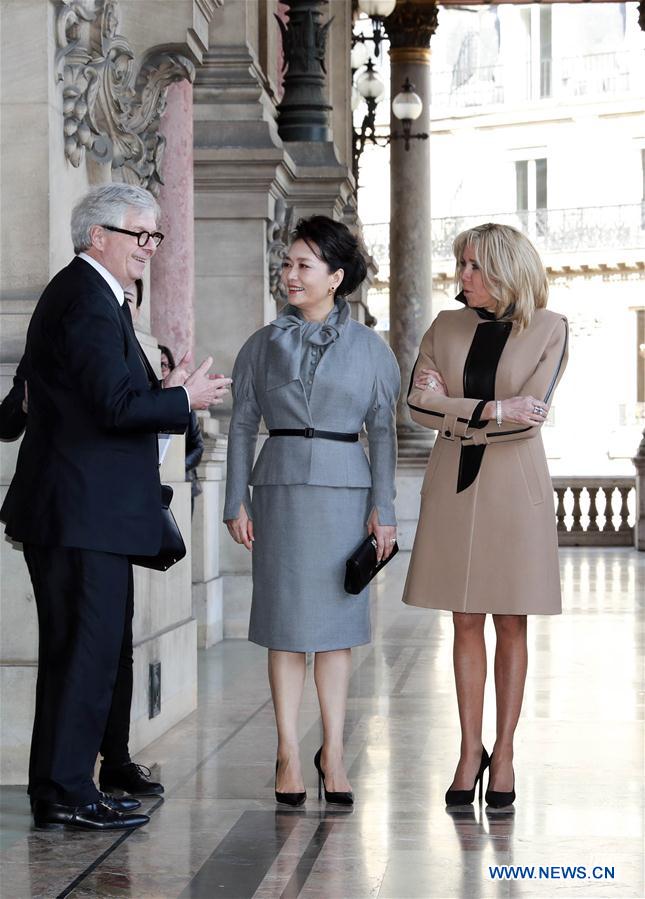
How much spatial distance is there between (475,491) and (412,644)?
432 centimetres

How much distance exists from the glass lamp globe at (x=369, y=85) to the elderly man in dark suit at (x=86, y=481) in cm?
1202

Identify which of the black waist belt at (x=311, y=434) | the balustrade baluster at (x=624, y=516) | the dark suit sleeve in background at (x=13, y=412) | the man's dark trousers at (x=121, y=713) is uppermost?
the dark suit sleeve in background at (x=13, y=412)

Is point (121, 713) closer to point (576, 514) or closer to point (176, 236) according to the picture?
point (176, 236)

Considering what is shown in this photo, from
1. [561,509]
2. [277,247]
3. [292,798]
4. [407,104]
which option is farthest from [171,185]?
[561,509]

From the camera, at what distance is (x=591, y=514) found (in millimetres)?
19812

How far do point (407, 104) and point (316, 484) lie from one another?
13081 millimetres

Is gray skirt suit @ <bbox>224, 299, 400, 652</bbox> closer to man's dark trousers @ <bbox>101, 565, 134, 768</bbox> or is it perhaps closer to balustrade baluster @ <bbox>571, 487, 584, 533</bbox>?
man's dark trousers @ <bbox>101, 565, 134, 768</bbox>

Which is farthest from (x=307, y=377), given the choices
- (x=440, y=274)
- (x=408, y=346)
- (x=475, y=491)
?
(x=440, y=274)

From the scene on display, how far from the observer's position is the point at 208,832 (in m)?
4.87

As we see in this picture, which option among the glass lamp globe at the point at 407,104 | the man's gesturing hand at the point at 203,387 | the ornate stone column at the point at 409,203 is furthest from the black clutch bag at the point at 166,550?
the ornate stone column at the point at 409,203

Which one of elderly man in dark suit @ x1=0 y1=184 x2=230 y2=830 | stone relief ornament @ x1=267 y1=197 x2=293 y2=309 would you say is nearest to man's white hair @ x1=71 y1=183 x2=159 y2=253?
elderly man in dark suit @ x1=0 y1=184 x2=230 y2=830

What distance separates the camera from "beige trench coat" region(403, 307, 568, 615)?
5.10 meters

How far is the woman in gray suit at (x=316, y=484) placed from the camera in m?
5.16

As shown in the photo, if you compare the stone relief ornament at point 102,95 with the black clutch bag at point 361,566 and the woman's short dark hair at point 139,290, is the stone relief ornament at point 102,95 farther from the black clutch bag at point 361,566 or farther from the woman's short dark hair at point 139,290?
the black clutch bag at point 361,566
